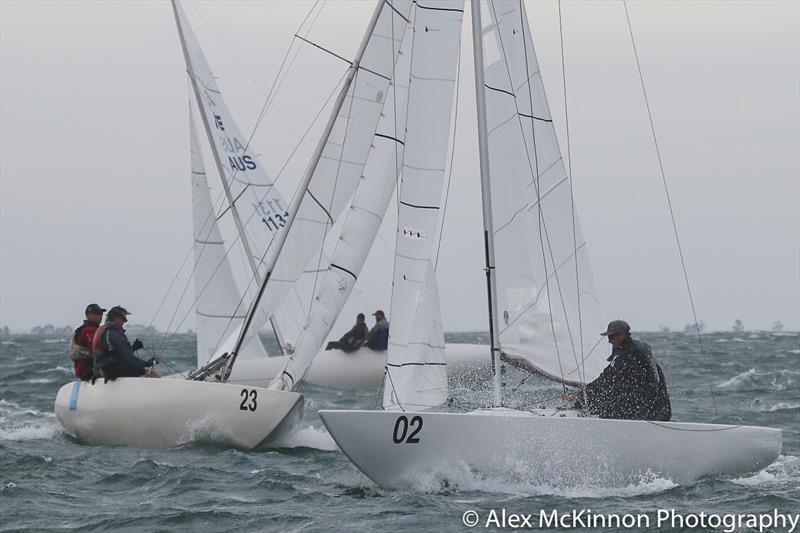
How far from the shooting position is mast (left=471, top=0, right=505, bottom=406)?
10805mm

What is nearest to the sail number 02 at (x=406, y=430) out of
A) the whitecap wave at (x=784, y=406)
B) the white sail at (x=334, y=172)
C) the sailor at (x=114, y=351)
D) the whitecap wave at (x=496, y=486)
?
the whitecap wave at (x=496, y=486)

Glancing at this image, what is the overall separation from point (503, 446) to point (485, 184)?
7.51 feet

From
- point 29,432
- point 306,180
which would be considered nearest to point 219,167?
point 306,180

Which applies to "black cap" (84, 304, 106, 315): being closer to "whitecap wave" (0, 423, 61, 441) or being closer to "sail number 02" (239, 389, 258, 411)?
"whitecap wave" (0, 423, 61, 441)

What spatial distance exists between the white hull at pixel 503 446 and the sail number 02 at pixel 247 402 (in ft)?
10.8

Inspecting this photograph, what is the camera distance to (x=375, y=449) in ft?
31.9

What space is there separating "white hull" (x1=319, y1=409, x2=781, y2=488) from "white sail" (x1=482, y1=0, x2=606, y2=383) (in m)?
1.25

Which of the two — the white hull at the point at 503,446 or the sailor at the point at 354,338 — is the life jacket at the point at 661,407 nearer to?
the white hull at the point at 503,446

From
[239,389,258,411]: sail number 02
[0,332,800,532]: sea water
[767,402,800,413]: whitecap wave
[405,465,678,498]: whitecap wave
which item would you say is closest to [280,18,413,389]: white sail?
[239,389,258,411]: sail number 02

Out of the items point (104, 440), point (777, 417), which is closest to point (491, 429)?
point (104, 440)

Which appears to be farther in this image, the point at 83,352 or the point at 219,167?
the point at 219,167

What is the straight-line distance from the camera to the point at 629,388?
10.3 metres

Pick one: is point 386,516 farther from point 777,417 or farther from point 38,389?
point 38,389

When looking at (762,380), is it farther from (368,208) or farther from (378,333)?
(368,208)
